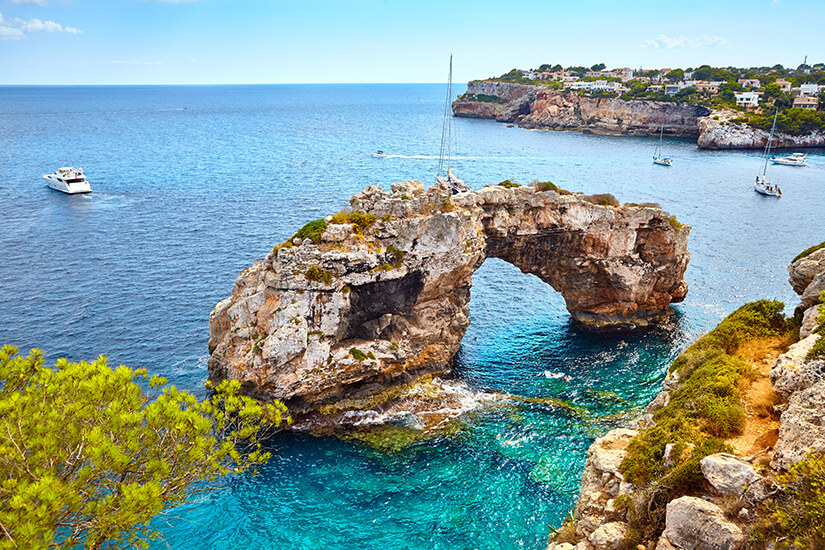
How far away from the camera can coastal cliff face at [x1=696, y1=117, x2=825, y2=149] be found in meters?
149

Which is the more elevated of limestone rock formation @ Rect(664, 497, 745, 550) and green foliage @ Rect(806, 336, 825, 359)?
green foliage @ Rect(806, 336, 825, 359)

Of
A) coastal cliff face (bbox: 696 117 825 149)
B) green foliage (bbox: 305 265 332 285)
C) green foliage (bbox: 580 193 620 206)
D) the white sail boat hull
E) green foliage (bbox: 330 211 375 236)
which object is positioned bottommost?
green foliage (bbox: 305 265 332 285)

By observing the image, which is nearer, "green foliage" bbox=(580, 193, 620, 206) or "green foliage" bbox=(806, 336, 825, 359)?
"green foliage" bbox=(806, 336, 825, 359)

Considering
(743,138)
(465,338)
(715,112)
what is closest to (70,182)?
(465,338)

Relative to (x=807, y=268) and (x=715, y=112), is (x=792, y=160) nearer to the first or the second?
(x=715, y=112)

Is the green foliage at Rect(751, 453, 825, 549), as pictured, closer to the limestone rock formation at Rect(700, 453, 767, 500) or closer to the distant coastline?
the limestone rock formation at Rect(700, 453, 767, 500)

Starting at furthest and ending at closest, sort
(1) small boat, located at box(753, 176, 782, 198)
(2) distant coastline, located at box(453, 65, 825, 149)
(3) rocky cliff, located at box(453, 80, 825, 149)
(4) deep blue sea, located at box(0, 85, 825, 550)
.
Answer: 1. (3) rocky cliff, located at box(453, 80, 825, 149)
2. (2) distant coastline, located at box(453, 65, 825, 149)
3. (1) small boat, located at box(753, 176, 782, 198)
4. (4) deep blue sea, located at box(0, 85, 825, 550)

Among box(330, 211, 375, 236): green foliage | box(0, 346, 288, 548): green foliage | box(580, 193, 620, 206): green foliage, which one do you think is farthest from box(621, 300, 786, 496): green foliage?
box(580, 193, 620, 206): green foliage

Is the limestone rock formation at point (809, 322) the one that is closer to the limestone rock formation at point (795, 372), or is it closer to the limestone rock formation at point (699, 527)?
the limestone rock formation at point (795, 372)

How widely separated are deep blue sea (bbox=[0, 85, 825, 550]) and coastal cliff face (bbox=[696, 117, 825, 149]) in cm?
1044

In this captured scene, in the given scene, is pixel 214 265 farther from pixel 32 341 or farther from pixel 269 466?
pixel 269 466

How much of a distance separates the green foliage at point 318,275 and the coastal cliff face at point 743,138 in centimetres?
14753

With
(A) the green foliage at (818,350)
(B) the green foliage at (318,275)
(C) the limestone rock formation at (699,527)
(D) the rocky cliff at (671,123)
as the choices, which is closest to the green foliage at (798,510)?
(C) the limestone rock formation at (699,527)

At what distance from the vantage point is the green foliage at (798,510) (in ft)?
45.9
